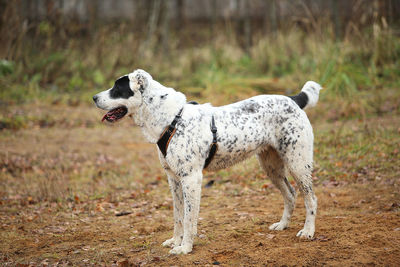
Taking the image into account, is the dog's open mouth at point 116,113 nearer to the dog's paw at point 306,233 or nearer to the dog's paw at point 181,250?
the dog's paw at point 181,250

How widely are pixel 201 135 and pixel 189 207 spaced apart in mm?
814

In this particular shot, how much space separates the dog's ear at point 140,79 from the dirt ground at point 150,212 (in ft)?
6.26

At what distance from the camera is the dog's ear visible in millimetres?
4559

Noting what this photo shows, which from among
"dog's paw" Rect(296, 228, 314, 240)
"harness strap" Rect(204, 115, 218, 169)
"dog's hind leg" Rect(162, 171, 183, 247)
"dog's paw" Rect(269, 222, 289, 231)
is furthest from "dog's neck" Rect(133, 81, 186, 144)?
"dog's paw" Rect(296, 228, 314, 240)

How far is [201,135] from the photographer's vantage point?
15.3 feet

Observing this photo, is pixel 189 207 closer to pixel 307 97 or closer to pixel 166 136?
pixel 166 136

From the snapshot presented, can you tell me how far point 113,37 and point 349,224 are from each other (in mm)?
13336

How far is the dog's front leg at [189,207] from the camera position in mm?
4578

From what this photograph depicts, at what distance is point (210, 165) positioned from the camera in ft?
16.1

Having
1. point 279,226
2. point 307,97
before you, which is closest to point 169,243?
point 279,226

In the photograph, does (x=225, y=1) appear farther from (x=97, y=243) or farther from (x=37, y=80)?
(x=97, y=243)

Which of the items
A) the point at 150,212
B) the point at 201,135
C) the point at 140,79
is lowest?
the point at 150,212

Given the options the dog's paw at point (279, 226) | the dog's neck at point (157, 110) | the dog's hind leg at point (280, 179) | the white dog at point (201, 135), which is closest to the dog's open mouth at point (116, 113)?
the white dog at point (201, 135)

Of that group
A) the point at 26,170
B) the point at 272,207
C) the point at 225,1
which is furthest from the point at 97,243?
the point at 225,1
